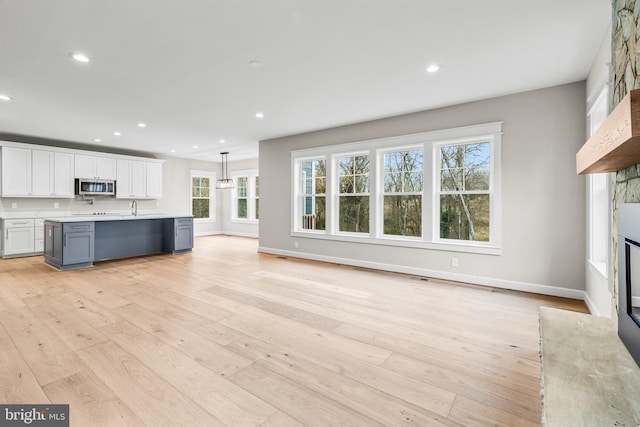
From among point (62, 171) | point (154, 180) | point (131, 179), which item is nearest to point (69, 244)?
point (62, 171)

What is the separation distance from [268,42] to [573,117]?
3710mm

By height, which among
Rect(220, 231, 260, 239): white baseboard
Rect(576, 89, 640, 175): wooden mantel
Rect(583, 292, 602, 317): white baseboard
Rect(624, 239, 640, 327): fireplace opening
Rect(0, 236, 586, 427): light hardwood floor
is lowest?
Rect(0, 236, 586, 427): light hardwood floor

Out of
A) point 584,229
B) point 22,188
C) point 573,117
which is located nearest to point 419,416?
point 584,229

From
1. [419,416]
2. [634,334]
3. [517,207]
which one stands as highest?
[517,207]

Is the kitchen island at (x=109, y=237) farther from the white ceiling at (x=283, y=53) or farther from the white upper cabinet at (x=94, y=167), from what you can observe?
the white ceiling at (x=283, y=53)

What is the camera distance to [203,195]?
410 inches

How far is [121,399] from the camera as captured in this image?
70.4 inches

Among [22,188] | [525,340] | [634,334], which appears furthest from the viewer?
[22,188]

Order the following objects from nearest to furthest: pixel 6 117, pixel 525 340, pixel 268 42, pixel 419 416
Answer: pixel 419 416 < pixel 525 340 < pixel 268 42 < pixel 6 117

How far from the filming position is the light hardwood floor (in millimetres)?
1721

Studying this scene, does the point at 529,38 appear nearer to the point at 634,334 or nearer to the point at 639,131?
the point at 639,131

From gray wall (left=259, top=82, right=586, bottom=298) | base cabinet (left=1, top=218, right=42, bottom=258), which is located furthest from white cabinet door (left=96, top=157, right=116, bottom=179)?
gray wall (left=259, top=82, right=586, bottom=298)

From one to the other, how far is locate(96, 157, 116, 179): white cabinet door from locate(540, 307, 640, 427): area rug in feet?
30.1

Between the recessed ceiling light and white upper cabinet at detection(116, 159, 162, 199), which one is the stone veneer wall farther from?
white upper cabinet at detection(116, 159, 162, 199)
